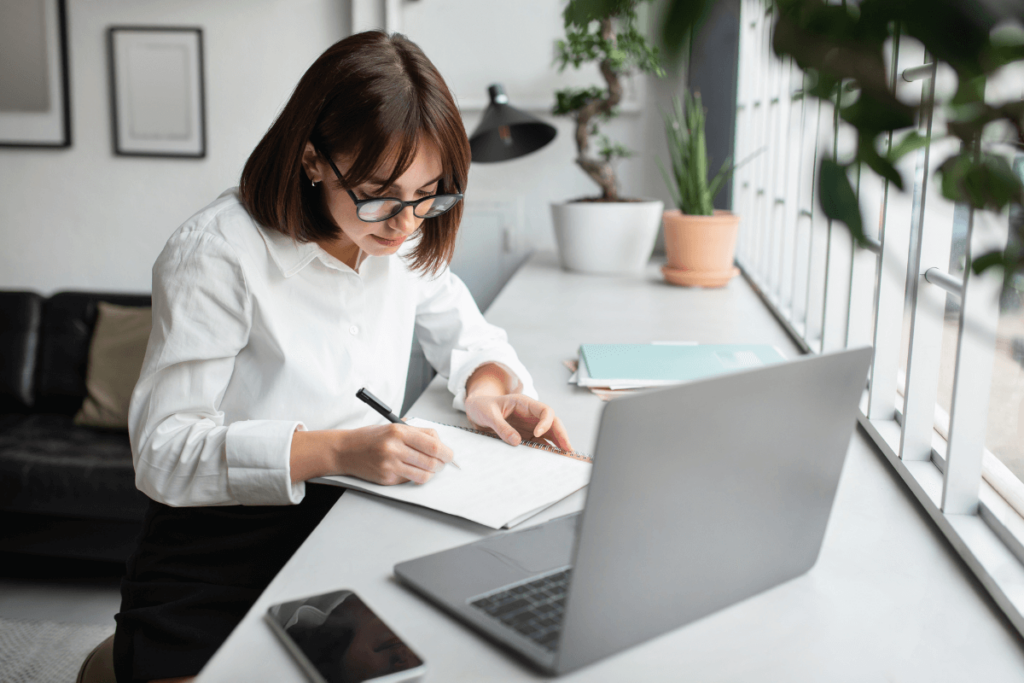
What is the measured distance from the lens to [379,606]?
699 millimetres

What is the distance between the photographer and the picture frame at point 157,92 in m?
3.00

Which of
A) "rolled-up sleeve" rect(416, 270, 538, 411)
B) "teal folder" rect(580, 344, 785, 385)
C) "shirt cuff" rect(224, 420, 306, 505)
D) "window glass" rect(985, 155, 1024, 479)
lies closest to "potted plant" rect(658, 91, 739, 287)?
"teal folder" rect(580, 344, 785, 385)

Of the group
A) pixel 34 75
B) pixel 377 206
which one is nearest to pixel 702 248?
pixel 377 206

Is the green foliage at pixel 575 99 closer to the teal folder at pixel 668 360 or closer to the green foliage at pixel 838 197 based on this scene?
the teal folder at pixel 668 360

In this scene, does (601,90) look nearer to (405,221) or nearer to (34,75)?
(405,221)

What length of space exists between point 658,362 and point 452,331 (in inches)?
15.2

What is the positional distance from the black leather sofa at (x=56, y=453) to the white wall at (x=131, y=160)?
376mm

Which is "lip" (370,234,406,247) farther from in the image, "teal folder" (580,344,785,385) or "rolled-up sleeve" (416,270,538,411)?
"teal folder" (580,344,785,385)

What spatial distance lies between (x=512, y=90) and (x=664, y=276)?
107 centimetres

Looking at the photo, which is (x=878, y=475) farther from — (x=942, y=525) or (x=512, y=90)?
(x=512, y=90)

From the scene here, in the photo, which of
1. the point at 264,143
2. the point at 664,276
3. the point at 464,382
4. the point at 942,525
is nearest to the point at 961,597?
the point at 942,525

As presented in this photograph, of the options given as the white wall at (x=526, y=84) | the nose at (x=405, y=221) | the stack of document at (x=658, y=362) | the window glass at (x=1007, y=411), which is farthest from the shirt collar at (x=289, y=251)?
the white wall at (x=526, y=84)

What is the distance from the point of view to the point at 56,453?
2.42 meters

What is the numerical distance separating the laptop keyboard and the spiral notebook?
144mm
